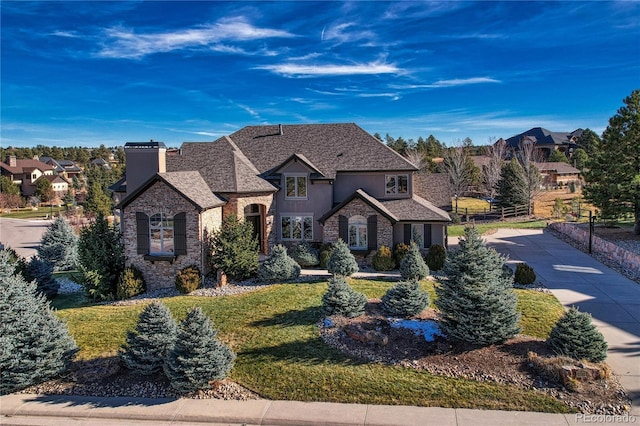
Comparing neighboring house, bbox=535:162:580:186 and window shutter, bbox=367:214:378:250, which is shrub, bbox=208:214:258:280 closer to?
window shutter, bbox=367:214:378:250

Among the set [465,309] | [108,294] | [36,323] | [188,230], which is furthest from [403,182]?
[36,323]

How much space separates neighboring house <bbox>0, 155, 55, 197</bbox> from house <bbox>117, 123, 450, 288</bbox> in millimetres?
80866

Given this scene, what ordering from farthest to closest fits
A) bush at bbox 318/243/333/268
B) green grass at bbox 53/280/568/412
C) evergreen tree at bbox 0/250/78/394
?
bush at bbox 318/243/333/268 < evergreen tree at bbox 0/250/78/394 < green grass at bbox 53/280/568/412

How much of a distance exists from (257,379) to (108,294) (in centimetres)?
1170

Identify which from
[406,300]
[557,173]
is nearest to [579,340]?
[406,300]

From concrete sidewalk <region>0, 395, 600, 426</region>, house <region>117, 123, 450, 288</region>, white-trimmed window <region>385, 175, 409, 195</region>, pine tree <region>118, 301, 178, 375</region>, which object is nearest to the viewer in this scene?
concrete sidewalk <region>0, 395, 600, 426</region>

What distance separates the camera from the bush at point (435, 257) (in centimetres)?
2266

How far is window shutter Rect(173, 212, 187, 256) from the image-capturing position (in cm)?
2072

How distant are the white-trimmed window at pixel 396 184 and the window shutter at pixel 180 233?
1199 cm

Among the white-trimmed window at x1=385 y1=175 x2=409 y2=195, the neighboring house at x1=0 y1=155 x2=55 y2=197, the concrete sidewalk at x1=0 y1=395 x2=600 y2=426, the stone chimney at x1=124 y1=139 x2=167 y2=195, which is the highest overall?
the neighboring house at x1=0 y1=155 x2=55 y2=197

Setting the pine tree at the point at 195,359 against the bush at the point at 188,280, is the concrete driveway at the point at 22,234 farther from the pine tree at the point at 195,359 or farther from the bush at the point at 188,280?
the pine tree at the point at 195,359

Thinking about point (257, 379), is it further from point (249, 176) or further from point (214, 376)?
point (249, 176)

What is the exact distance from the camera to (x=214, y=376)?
37.4 ft

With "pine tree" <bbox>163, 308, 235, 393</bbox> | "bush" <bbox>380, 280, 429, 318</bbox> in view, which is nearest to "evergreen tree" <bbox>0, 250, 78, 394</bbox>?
"pine tree" <bbox>163, 308, 235, 393</bbox>
